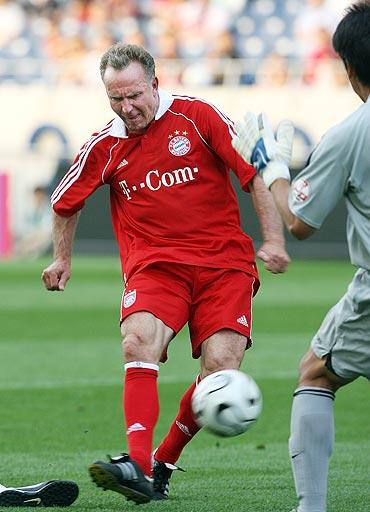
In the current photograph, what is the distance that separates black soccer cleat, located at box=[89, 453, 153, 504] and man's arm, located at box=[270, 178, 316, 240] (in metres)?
1.19

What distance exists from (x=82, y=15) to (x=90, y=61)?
152 centimetres

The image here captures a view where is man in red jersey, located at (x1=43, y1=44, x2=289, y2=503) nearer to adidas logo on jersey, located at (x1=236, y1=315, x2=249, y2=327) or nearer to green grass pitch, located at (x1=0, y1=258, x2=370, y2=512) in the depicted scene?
adidas logo on jersey, located at (x1=236, y1=315, x2=249, y2=327)

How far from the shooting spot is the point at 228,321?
5.78 metres

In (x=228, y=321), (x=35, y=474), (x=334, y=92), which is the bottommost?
(x=334, y=92)

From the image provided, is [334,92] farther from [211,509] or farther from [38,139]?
[211,509]

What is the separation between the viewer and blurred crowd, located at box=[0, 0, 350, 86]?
2338cm

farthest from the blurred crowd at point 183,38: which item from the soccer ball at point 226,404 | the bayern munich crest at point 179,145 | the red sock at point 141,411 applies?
the soccer ball at point 226,404

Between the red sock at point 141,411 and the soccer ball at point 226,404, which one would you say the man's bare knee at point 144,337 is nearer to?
the red sock at point 141,411

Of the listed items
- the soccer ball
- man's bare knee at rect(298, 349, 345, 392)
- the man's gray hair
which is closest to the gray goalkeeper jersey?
man's bare knee at rect(298, 349, 345, 392)

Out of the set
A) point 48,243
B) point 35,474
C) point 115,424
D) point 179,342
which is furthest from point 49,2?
point 35,474

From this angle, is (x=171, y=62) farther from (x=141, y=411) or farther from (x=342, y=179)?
(x=342, y=179)

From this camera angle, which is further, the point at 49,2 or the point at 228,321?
the point at 49,2

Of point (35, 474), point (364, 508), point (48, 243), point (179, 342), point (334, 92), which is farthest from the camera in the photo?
point (334, 92)

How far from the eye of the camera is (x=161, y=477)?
607 cm
